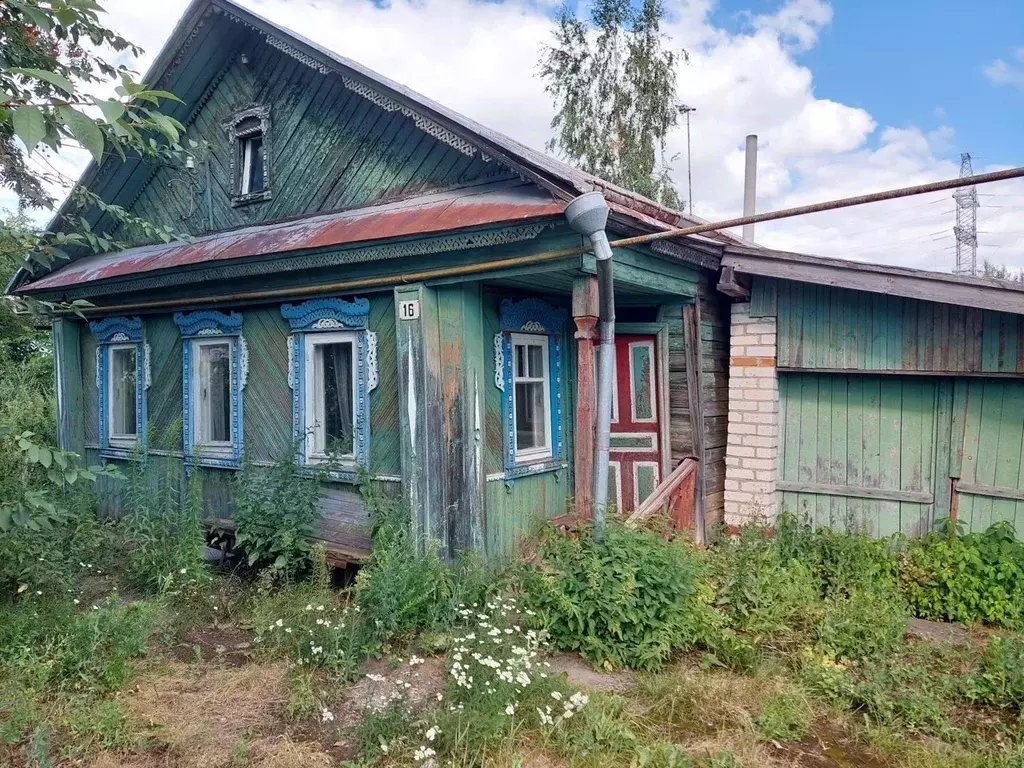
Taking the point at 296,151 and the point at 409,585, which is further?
the point at 296,151

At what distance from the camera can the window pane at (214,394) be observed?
7664 millimetres

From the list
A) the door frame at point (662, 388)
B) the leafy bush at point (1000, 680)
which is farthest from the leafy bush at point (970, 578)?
the door frame at point (662, 388)

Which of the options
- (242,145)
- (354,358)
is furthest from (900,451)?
(242,145)

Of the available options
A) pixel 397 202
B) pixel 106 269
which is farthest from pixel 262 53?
pixel 106 269

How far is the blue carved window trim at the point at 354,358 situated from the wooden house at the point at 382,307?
0.08ft

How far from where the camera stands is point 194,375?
7719 millimetres

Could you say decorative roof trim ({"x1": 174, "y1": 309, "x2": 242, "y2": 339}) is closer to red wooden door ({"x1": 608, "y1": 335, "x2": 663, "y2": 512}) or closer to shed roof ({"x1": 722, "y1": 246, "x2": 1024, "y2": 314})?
red wooden door ({"x1": 608, "y1": 335, "x2": 663, "y2": 512})

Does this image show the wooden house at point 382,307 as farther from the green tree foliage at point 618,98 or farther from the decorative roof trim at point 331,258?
the green tree foliage at point 618,98

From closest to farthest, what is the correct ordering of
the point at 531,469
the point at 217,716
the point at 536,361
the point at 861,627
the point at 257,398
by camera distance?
the point at 217,716
the point at 861,627
the point at 531,469
the point at 536,361
the point at 257,398

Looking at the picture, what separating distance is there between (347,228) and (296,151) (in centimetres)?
154

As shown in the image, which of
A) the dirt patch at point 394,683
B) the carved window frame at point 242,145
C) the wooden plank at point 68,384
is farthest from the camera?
the wooden plank at point 68,384

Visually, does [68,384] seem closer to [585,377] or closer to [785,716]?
[585,377]

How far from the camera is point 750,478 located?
687cm

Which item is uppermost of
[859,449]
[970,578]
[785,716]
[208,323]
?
[208,323]
